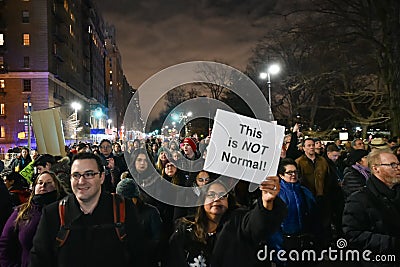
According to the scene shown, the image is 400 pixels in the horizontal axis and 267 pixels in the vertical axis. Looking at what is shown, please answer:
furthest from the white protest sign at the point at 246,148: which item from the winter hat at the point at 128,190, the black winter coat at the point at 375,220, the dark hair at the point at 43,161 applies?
the dark hair at the point at 43,161

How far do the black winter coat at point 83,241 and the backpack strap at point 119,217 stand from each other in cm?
3

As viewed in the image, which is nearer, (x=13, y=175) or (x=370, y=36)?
(x=13, y=175)

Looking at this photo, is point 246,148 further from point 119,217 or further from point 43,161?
point 43,161

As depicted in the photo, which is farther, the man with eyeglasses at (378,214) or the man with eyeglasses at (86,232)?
the man with eyeglasses at (378,214)

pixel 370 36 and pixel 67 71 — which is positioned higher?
pixel 67 71

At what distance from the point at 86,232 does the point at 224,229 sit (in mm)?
1093

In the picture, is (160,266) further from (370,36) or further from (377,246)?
(370,36)

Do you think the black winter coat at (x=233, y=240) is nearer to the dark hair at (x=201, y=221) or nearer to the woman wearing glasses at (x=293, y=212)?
the dark hair at (x=201, y=221)

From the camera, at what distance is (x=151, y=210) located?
15.9 feet

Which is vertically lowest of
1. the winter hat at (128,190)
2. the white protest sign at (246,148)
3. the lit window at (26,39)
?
the winter hat at (128,190)

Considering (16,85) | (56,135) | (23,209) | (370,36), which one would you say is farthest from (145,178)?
(16,85)

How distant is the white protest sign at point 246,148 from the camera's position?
3432 mm

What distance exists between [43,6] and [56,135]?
52053mm

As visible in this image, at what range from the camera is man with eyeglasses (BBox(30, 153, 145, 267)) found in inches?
131
